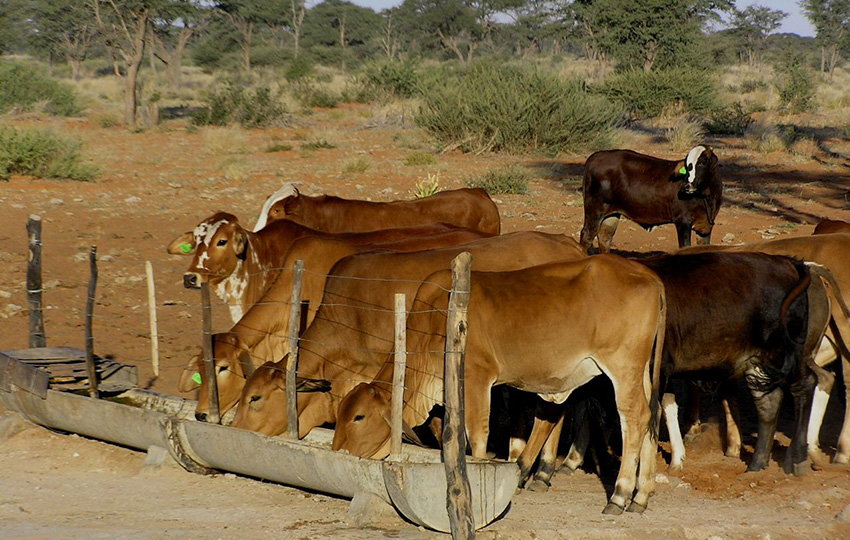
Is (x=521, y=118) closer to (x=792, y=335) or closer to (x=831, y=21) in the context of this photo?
(x=792, y=335)

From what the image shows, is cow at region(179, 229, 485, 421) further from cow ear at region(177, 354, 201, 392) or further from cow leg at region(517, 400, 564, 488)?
cow leg at region(517, 400, 564, 488)

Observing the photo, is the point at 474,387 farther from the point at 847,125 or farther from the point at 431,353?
the point at 847,125

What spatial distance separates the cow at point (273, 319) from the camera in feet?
25.6

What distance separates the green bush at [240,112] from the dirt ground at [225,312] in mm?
3658

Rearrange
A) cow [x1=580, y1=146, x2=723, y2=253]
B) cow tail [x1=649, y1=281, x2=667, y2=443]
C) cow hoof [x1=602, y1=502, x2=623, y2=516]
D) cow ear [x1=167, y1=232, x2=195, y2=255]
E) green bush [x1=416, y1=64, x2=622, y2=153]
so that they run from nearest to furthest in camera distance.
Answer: cow hoof [x1=602, y1=502, x2=623, y2=516] → cow tail [x1=649, y1=281, x2=667, y2=443] → cow ear [x1=167, y1=232, x2=195, y2=255] → cow [x1=580, y1=146, x2=723, y2=253] → green bush [x1=416, y1=64, x2=622, y2=153]

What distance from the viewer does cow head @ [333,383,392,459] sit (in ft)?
21.6

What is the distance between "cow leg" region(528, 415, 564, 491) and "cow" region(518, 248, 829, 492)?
1 cm

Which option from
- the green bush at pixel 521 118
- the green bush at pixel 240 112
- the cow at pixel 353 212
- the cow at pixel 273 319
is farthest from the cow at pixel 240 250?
the green bush at pixel 240 112

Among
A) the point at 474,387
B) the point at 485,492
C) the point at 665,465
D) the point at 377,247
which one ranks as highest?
the point at 377,247

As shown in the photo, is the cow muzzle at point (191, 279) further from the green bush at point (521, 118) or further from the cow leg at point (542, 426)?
the green bush at point (521, 118)

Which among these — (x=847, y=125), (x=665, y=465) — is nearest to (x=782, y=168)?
(x=847, y=125)

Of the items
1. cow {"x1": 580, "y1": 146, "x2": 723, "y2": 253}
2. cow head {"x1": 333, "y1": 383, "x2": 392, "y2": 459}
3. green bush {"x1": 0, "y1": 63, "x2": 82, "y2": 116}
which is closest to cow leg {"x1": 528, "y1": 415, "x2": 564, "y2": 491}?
cow head {"x1": 333, "y1": 383, "x2": 392, "y2": 459}

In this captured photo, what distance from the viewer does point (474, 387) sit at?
259 inches

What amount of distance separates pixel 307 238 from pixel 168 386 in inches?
83.8
